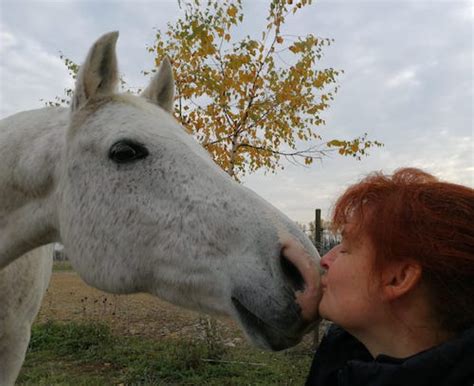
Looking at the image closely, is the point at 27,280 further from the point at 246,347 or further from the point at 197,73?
the point at 246,347

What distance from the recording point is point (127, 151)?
222 centimetres

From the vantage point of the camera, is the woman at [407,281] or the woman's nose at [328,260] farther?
the woman's nose at [328,260]

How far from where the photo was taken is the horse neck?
2.52 m

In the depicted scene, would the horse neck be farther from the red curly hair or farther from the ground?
the ground

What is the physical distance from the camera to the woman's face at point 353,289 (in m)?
1.48

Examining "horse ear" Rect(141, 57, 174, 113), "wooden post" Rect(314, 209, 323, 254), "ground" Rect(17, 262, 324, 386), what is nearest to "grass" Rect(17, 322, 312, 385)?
"ground" Rect(17, 262, 324, 386)

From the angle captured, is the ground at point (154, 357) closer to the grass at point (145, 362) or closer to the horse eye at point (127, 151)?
the grass at point (145, 362)

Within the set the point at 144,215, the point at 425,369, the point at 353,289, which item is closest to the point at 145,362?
the point at 144,215

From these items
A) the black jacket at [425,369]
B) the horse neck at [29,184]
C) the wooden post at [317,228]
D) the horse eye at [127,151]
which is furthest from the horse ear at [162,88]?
the wooden post at [317,228]

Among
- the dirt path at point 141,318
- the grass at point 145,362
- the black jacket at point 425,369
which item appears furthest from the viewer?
the dirt path at point 141,318

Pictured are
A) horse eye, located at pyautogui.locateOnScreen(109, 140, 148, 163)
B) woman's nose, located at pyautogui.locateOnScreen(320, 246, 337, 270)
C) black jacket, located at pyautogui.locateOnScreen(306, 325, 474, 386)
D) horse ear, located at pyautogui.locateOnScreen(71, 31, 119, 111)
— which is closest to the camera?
black jacket, located at pyautogui.locateOnScreen(306, 325, 474, 386)

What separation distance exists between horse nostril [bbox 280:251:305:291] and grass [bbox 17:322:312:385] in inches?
162

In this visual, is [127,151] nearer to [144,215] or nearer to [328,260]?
[144,215]

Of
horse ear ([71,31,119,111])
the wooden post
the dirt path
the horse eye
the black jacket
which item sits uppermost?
horse ear ([71,31,119,111])
